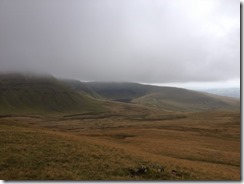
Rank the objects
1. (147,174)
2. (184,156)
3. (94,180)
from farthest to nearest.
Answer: (184,156) < (147,174) < (94,180)

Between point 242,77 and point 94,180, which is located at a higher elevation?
point 242,77

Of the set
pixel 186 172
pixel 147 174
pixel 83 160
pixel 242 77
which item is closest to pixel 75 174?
pixel 83 160

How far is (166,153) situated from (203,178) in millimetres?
18649

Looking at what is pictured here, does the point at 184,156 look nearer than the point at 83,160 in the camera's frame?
No

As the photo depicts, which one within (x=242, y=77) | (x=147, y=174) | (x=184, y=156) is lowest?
(x=184, y=156)

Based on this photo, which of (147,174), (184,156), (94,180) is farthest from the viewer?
(184,156)

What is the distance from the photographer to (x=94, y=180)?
2038 cm

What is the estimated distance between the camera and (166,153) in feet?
135

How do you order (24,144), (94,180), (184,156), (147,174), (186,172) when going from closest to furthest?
(94,180) < (147,174) < (186,172) < (24,144) < (184,156)

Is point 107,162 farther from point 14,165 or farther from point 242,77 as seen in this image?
point 242,77

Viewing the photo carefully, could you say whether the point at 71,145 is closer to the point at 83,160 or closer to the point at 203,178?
the point at 83,160

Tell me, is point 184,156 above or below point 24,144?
below

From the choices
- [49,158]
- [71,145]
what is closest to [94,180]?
[49,158]

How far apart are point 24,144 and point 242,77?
67.8 ft
